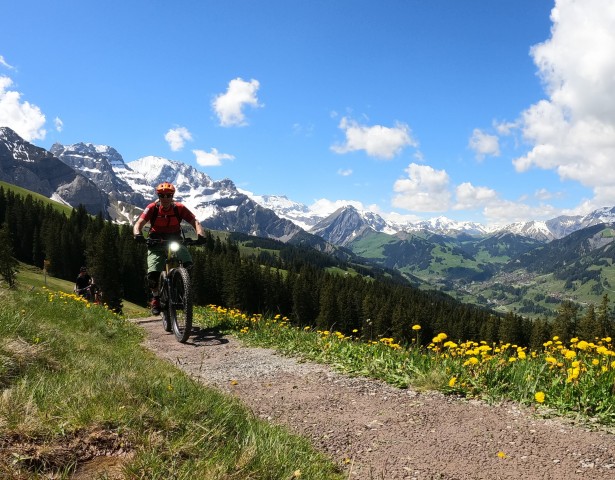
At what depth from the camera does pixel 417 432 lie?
532 cm

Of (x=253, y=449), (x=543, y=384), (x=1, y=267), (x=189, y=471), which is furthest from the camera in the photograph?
(x=1, y=267)

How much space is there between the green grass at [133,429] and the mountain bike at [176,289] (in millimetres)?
Result: 6223

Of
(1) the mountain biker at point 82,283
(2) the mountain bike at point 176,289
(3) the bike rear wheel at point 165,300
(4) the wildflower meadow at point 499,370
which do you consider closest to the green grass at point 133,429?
(4) the wildflower meadow at point 499,370

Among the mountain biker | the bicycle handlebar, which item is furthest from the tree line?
the bicycle handlebar

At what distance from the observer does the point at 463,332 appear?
10700cm

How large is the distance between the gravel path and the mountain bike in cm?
371

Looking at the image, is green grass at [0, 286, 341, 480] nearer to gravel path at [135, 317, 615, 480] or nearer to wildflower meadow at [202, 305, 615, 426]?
gravel path at [135, 317, 615, 480]

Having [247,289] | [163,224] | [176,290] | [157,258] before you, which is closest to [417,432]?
[176,290]

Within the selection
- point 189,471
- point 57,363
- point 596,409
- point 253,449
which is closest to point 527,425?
point 596,409

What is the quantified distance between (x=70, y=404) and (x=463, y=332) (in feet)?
376

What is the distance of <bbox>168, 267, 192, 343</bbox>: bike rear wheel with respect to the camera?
11.3 meters

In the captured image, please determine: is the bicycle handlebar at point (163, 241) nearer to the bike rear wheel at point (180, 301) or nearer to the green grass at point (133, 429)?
the bike rear wheel at point (180, 301)

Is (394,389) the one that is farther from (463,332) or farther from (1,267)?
(463,332)

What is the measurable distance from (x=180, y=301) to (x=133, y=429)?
8.94 meters
